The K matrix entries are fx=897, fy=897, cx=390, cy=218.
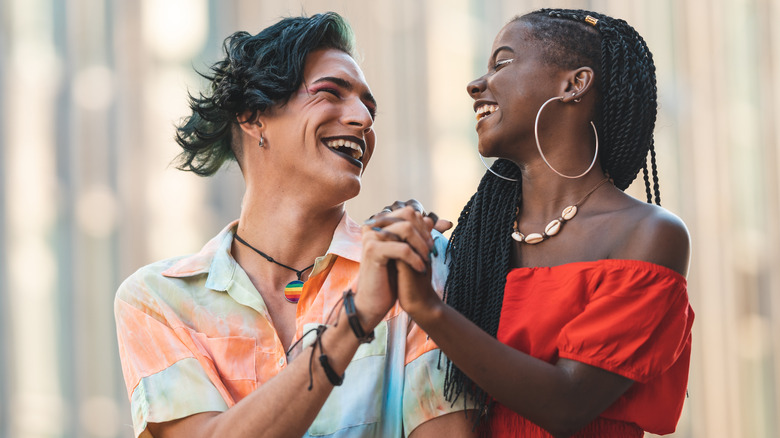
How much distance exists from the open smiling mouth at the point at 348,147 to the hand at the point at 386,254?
1.66ft

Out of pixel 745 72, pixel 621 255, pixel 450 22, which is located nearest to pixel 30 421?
pixel 450 22

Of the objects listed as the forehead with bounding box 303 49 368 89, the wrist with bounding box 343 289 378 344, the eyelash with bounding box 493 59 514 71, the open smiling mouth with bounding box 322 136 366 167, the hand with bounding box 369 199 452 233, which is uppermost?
the forehead with bounding box 303 49 368 89

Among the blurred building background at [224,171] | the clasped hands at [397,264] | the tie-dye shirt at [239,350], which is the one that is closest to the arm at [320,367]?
the clasped hands at [397,264]

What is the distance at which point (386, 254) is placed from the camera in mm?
1645

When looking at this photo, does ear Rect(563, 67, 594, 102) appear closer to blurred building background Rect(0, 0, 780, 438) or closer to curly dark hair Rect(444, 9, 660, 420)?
curly dark hair Rect(444, 9, 660, 420)

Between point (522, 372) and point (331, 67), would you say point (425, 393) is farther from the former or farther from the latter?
point (331, 67)

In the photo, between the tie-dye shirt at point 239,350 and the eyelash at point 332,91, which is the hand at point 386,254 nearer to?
the tie-dye shirt at point 239,350

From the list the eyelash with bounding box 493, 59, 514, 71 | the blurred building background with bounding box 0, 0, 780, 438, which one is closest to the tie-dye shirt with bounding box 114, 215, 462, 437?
the eyelash with bounding box 493, 59, 514, 71

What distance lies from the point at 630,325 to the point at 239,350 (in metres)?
0.87

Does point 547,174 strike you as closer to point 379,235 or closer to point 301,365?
point 379,235

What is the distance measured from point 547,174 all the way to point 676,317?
0.41 metres

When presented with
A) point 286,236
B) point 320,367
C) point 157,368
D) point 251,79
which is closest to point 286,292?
point 286,236

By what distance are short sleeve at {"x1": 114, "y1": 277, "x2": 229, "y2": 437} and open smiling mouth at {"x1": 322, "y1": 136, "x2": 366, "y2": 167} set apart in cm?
57

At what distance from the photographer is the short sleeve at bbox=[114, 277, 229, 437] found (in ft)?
6.31
